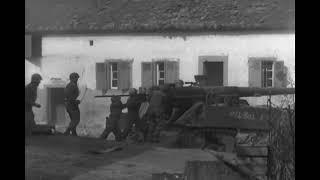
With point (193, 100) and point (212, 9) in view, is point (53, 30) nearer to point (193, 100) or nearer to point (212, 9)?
point (212, 9)

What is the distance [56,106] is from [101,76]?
8.11 ft

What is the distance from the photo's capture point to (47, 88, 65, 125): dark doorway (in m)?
26.7

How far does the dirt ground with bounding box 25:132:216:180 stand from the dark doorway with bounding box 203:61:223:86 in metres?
12.4

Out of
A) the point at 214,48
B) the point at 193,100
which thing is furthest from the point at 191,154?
the point at 214,48

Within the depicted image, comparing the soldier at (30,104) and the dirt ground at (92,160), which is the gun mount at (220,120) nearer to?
the dirt ground at (92,160)

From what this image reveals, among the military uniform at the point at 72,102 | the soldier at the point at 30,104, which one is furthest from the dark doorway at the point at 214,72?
the soldier at the point at 30,104

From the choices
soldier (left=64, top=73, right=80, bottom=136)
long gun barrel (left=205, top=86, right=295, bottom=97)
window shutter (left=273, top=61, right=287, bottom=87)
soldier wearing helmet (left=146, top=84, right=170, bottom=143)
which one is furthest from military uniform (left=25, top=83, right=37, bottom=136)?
window shutter (left=273, top=61, right=287, bottom=87)

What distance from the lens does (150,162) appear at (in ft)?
37.4

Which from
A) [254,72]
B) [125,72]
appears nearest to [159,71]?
[125,72]

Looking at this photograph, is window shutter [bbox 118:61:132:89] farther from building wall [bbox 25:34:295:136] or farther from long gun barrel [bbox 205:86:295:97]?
long gun barrel [bbox 205:86:295:97]

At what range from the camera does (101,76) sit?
26.1 m

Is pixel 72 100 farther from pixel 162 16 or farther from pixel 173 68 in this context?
pixel 162 16

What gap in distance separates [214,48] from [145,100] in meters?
8.10
